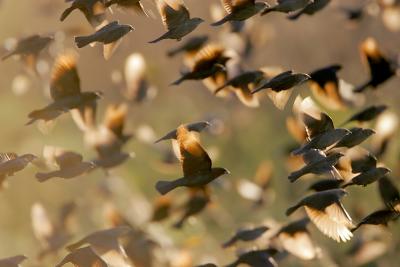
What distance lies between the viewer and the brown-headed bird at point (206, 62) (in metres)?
1.35

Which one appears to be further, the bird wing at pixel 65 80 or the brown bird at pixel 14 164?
the bird wing at pixel 65 80

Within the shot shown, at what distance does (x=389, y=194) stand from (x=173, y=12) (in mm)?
498

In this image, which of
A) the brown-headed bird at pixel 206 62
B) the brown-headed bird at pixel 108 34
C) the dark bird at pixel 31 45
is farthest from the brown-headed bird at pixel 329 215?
the dark bird at pixel 31 45

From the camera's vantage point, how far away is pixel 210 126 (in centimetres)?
129

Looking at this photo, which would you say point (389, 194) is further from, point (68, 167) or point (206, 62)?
point (68, 167)

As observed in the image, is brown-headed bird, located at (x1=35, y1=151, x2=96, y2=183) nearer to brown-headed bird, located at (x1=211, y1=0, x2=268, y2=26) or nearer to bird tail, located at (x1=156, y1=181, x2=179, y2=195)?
bird tail, located at (x1=156, y1=181, x2=179, y2=195)

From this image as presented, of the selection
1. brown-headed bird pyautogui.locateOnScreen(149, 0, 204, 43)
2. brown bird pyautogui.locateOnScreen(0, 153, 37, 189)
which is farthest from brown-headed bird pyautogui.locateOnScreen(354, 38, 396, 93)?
brown bird pyautogui.locateOnScreen(0, 153, 37, 189)

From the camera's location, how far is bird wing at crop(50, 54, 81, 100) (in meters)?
1.33

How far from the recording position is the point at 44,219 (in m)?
1.79

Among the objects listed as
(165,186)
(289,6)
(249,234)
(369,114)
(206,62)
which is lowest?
(249,234)

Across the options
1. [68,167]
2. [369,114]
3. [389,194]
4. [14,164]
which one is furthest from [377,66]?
[14,164]

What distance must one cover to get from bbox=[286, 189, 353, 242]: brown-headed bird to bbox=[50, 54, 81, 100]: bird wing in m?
0.43

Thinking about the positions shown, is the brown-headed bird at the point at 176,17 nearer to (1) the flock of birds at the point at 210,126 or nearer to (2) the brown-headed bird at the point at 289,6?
(1) the flock of birds at the point at 210,126

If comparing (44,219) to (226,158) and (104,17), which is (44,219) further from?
(226,158)
